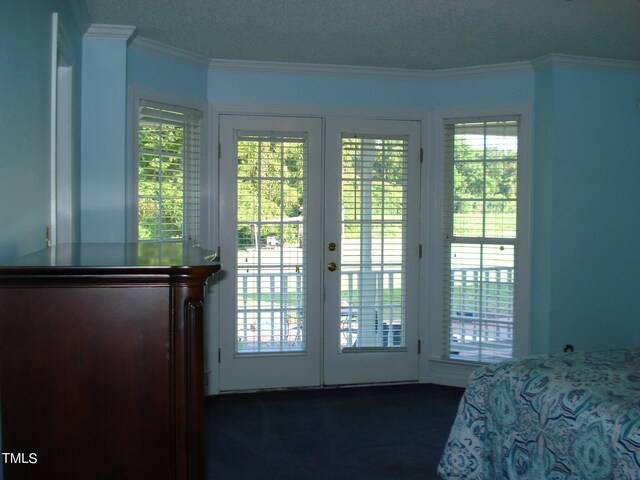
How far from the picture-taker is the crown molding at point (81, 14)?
3051 mm

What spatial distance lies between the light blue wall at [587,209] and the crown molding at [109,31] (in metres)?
2.74

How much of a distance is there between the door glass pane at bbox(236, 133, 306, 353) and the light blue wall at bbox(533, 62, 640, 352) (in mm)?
1701

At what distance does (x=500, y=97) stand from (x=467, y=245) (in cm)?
109

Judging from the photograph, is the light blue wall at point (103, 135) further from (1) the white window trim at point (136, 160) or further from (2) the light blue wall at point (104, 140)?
(1) the white window trim at point (136, 160)

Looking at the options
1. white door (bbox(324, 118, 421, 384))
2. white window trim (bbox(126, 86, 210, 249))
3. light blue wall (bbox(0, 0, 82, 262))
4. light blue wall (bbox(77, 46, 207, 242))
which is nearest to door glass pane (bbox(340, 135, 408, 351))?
white door (bbox(324, 118, 421, 384))

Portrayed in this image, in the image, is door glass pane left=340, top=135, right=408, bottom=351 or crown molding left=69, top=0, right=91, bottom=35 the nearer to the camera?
crown molding left=69, top=0, right=91, bottom=35

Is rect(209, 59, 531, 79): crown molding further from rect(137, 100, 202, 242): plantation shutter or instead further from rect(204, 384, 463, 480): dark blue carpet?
rect(204, 384, 463, 480): dark blue carpet

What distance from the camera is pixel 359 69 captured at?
14.7 ft

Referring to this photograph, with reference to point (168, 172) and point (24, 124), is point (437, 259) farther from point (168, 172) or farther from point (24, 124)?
point (24, 124)

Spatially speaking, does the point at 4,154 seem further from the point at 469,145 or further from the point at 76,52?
the point at 469,145

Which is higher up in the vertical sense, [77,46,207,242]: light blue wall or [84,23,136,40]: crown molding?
[84,23,136,40]: crown molding

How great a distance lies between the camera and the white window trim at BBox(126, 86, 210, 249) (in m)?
3.75

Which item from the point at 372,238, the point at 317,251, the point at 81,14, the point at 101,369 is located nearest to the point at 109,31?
the point at 81,14

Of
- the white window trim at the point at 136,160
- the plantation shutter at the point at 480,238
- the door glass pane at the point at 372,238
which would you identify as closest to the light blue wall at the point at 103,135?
the white window trim at the point at 136,160
